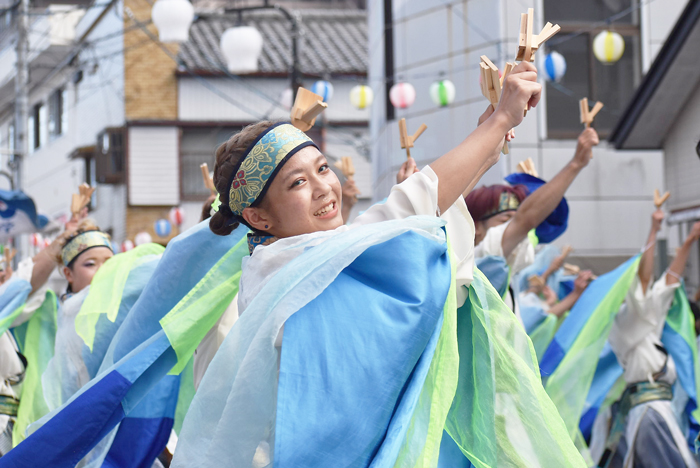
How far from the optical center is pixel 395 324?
2012 millimetres

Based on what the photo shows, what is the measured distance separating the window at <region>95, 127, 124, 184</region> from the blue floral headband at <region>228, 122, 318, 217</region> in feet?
57.0

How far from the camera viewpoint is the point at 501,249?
12.7ft

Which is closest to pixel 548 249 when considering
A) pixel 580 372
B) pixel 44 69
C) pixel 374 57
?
pixel 580 372

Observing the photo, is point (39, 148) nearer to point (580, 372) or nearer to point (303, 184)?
point (580, 372)

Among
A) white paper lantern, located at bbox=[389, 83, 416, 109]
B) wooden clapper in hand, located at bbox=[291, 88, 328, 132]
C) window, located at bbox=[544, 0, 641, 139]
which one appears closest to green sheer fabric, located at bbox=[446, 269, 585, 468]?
wooden clapper in hand, located at bbox=[291, 88, 328, 132]

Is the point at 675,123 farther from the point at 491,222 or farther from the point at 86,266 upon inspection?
the point at 86,266

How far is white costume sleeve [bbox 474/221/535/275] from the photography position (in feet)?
12.8

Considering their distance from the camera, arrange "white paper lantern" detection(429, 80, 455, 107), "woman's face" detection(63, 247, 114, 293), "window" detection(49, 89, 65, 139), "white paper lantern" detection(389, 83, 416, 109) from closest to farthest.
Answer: "woman's face" detection(63, 247, 114, 293) < "white paper lantern" detection(429, 80, 455, 107) < "white paper lantern" detection(389, 83, 416, 109) < "window" detection(49, 89, 65, 139)

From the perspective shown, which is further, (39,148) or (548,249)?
(39,148)

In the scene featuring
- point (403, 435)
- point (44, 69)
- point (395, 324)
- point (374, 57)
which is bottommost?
point (403, 435)

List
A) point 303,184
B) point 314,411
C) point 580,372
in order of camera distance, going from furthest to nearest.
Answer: point 580,372 → point 303,184 → point 314,411

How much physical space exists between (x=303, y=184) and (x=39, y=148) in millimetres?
24439

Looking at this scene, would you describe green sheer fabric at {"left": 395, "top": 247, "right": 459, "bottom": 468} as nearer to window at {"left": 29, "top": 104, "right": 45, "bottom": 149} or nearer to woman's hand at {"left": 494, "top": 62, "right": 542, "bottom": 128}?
woman's hand at {"left": 494, "top": 62, "right": 542, "bottom": 128}

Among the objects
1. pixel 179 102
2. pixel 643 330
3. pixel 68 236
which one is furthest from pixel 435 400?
pixel 179 102
